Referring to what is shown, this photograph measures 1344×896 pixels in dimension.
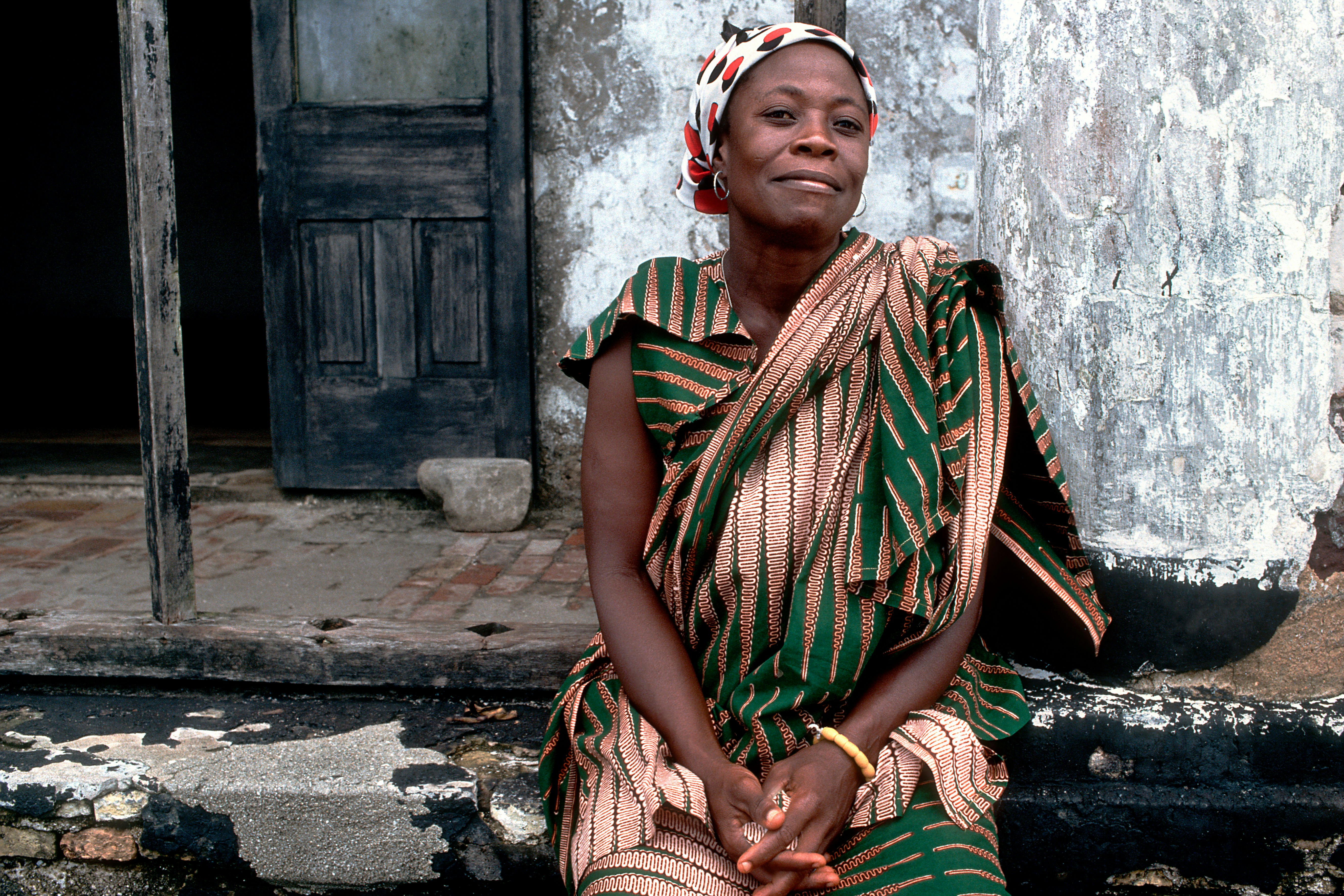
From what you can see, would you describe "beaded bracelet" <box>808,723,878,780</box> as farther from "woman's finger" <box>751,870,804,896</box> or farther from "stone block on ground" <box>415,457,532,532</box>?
"stone block on ground" <box>415,457,532,532</box>

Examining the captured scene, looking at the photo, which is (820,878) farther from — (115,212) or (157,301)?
(115,212)

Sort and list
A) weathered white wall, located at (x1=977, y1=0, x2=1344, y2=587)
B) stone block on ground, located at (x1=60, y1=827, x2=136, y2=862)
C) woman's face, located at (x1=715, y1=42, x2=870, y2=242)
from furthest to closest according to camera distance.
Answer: stone block on ground, located at (x1=60, y1=827, x2=136, y2=862), weathered white wall, located at (x1=977, y1=0, x2=1344, y2=587), woman's face, located at (x1=715, y1=42, x2=870, y2=242)

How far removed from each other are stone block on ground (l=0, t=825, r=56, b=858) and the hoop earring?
6.09 feet

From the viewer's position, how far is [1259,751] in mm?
1827

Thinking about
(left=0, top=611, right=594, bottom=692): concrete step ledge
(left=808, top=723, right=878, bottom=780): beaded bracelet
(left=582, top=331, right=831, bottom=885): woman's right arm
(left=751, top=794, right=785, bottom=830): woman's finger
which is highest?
(left=582, top=331, right=831, bottom=885): woman's right arm

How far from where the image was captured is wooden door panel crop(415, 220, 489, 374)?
13.8 ft

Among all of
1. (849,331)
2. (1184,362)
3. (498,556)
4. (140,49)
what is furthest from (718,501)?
(498,556)

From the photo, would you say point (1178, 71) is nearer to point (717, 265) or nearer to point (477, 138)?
point (717, 265)

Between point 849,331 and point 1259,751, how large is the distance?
1088 millimetres

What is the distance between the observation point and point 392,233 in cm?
423

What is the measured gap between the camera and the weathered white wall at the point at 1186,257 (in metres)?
1.75

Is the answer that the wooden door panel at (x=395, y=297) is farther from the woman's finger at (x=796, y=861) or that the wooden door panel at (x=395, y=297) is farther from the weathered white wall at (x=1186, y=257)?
the woman's finger at (x=796, y=861)

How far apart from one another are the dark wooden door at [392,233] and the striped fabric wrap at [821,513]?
2.63 metres

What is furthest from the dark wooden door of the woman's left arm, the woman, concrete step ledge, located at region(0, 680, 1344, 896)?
the woman's left arm
